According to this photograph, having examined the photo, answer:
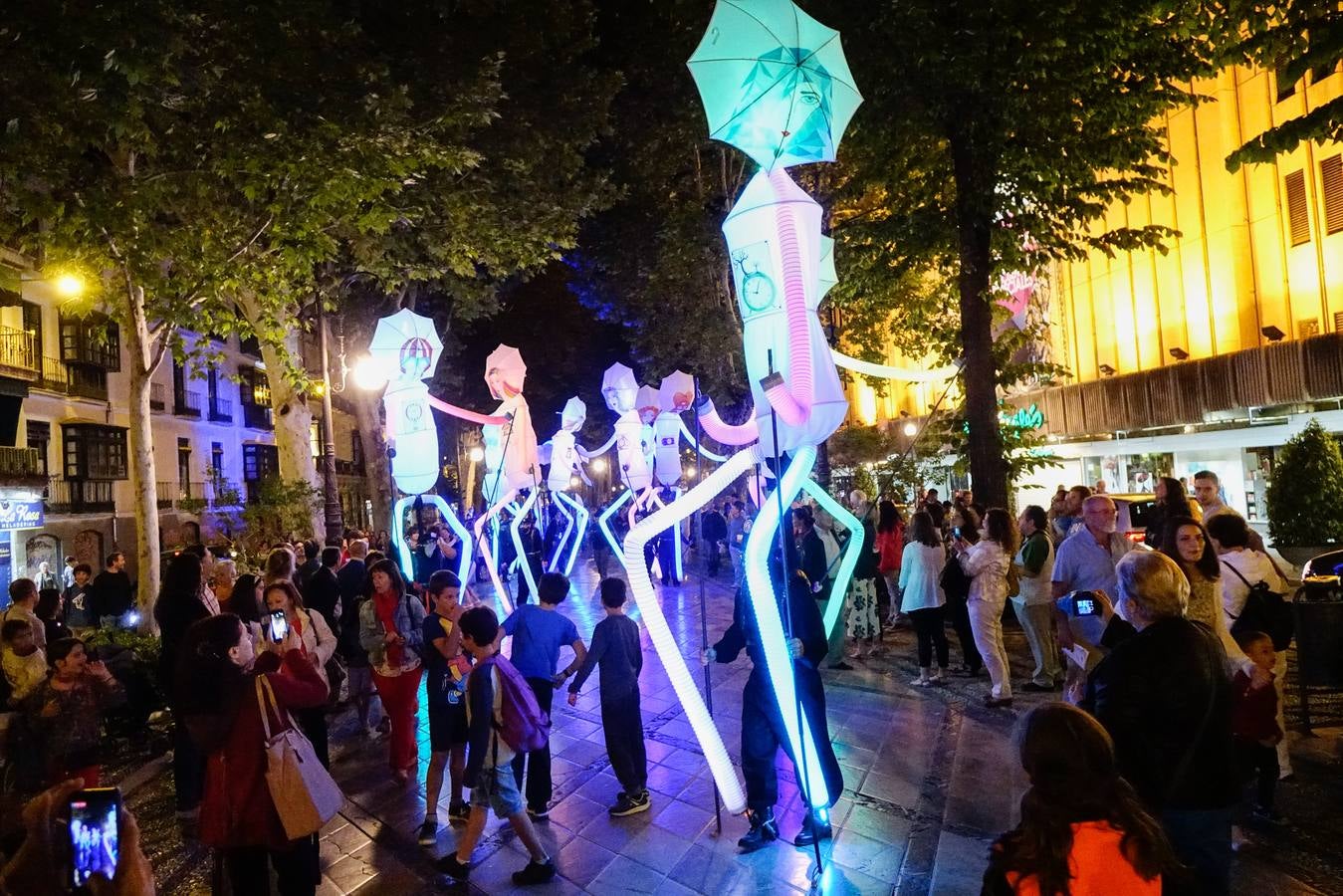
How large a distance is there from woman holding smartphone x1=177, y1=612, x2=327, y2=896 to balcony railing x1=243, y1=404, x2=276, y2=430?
3444cm

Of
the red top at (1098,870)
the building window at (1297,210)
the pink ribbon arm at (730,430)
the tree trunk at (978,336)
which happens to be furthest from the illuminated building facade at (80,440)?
the building window at (1297,210)

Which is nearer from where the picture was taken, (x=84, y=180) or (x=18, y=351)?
(x=84, y=180)

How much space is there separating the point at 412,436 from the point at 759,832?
7431mm

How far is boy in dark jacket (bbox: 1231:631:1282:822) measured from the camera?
4258 mm

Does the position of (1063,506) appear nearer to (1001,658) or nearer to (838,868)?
(1001,658)

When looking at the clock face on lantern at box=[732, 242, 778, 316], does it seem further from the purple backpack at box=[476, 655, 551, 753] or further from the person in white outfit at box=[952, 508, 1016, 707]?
the person in white outfit at box=[952, 508, 1016, 707]

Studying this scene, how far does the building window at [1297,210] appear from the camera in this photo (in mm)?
13664

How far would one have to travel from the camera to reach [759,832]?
481cm

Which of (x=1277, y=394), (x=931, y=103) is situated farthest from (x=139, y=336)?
(x=1277, y=394)

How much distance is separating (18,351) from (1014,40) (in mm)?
24015

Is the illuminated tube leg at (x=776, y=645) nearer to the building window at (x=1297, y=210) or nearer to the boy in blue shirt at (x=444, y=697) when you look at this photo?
the boy in blue shirt at (x=444, y=697)

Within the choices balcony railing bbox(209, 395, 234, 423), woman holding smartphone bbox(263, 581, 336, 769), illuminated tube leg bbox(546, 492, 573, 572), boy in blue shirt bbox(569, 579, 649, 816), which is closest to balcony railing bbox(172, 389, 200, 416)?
balcony railing bbox(209, 395, 234, 423)

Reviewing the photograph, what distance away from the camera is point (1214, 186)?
15.4 m

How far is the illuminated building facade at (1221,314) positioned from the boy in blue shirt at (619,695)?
27.1 ft
